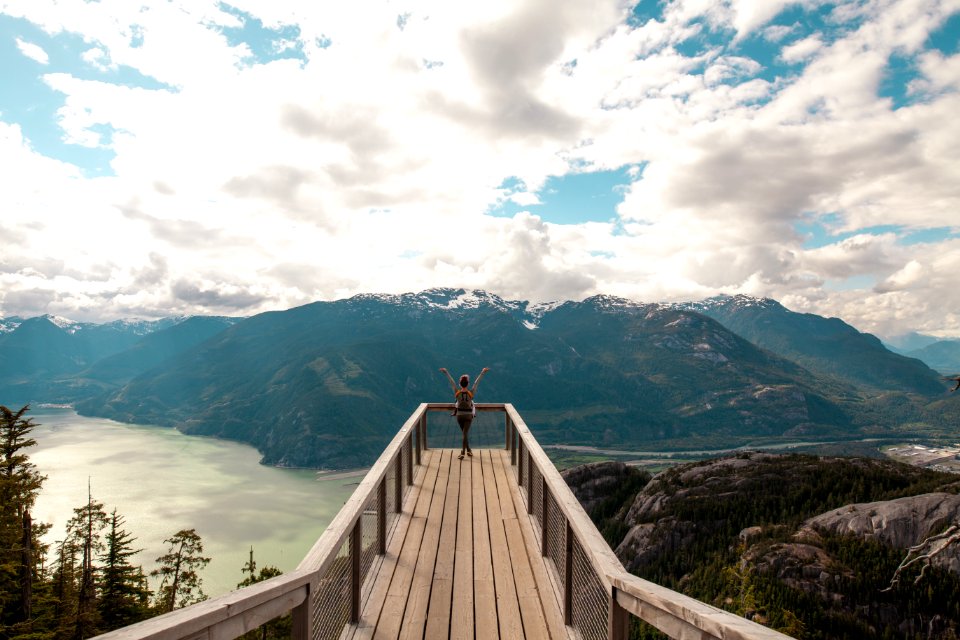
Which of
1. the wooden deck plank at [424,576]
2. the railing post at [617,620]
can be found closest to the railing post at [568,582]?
the wooden deck plank at [424,576]

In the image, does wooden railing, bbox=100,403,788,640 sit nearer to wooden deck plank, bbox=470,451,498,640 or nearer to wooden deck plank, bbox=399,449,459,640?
wooden deck plank, bbox=399,449,459,640

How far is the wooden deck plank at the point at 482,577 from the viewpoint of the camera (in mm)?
4367

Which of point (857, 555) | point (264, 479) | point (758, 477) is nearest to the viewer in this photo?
point (857, 555)

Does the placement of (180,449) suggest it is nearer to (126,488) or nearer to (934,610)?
(126,488)

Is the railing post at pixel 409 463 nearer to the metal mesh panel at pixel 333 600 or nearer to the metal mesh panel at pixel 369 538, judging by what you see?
the metal mesh panel at pixel 369 538

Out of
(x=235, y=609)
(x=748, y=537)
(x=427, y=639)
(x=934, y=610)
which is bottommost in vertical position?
(x=934, y=610)

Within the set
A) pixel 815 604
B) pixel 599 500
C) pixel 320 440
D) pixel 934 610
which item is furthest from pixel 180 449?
pixel 934 610

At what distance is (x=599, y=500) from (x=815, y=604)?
4578cm

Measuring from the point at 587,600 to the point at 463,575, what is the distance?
184 cm

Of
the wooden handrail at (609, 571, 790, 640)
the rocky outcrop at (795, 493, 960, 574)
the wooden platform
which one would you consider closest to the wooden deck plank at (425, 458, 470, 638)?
the wooden platform

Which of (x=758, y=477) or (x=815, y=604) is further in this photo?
(x=758, y=477)

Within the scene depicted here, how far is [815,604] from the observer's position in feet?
206

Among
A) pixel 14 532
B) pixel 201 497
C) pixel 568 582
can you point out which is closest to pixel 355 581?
pixel 568 582

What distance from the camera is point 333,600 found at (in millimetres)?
3900
